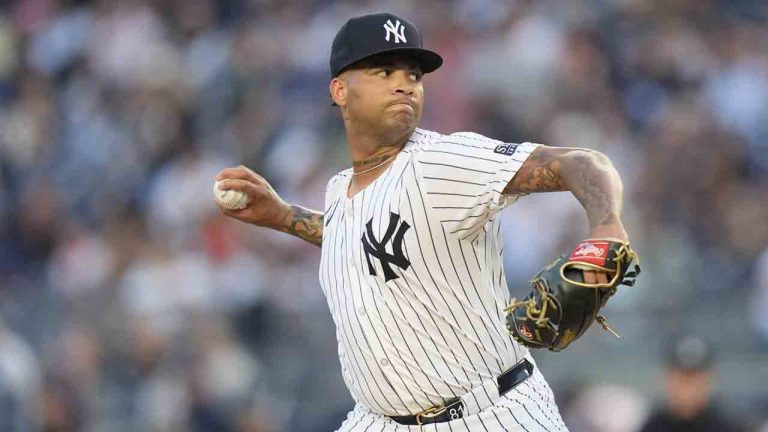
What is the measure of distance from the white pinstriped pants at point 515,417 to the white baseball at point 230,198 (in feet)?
3.44

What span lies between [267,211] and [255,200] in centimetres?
8

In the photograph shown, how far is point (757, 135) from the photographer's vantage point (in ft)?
26.5

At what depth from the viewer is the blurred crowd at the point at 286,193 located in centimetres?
780

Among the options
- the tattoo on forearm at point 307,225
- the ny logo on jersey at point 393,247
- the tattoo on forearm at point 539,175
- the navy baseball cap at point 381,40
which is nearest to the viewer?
the tattoo on forearm at point 539,175

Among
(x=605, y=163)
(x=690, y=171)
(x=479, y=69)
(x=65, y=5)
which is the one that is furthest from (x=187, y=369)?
(x=605, y=163)

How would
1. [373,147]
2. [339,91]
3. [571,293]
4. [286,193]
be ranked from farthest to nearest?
[286,193] → [339,91] → [373,147] → [571,293]

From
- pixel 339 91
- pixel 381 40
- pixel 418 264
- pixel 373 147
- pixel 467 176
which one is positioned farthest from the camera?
pixel 339 91

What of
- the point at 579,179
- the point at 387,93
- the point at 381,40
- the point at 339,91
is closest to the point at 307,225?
the point at 339,91

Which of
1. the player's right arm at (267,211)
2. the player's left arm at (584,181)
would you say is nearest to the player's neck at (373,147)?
the player's right arm at (267,211)

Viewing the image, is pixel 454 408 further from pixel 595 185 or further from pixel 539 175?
pixel 595 185

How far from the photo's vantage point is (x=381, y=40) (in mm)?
4055

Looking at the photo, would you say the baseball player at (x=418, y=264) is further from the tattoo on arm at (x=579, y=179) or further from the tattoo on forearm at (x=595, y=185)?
the tattoo on forearm at (x=595, y=185)

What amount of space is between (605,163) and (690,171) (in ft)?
15.8

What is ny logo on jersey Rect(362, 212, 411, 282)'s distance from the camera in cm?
379
